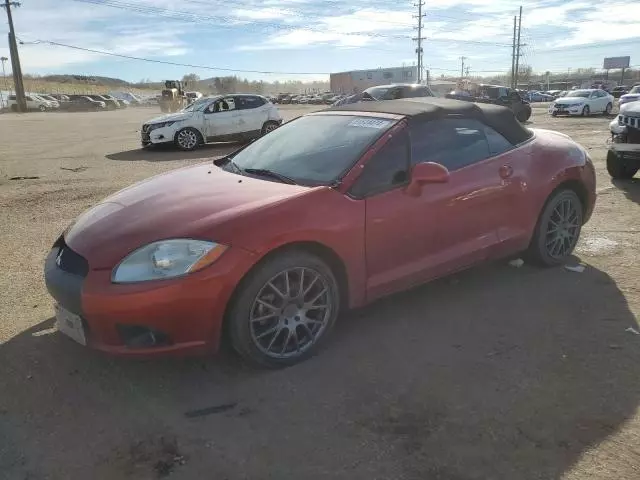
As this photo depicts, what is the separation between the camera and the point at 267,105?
17.0 metres

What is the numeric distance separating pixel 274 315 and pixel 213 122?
13347 mm

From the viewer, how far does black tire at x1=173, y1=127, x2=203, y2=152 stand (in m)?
15.3

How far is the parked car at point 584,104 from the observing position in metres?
Answer: 27.6

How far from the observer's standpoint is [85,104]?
61281mm

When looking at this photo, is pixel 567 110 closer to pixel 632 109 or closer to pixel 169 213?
pixel 632 109

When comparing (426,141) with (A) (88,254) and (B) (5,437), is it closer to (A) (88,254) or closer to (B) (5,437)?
(A) (88,254)

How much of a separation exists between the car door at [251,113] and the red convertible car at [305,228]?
39.6ft

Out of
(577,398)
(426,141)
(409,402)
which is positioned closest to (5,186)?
(426,141)

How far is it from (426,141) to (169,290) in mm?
2100

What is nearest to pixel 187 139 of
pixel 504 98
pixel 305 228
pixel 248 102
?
pixel 248 102

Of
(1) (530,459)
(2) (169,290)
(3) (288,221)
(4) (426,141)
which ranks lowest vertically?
(1) (530,459)

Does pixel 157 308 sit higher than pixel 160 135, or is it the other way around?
pixel 160 135

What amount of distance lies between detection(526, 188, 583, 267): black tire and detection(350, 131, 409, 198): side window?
159cm

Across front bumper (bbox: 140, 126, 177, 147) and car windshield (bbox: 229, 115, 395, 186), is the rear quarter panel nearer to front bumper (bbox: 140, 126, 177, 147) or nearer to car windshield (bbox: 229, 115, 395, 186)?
car windshield (bbox: 229, 115, 395, 186)
